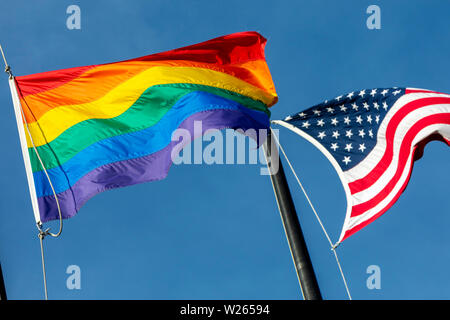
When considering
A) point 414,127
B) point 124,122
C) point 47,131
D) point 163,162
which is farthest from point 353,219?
point 47,131

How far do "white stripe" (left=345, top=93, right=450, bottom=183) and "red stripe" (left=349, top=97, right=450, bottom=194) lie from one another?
0.25 ft

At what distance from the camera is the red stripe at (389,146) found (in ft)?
52.7

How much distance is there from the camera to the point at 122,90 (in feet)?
52.8

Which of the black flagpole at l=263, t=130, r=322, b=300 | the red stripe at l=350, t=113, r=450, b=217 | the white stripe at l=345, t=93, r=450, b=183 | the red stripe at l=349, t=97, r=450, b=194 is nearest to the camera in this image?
the black flagpole at l=263, t=130, r=322, b=300

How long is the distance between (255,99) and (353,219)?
11.7ft

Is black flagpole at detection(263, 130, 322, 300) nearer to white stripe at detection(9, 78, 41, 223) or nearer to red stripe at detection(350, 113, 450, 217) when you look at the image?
red stripe at detection(350, 113, 450, 217)

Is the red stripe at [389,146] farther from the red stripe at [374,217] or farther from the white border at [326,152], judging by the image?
the red stripe at [374,217]

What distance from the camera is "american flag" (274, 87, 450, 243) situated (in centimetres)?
1581

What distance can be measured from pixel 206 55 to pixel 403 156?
536cm

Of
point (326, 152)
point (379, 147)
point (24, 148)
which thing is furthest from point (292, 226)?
point (24, 148)

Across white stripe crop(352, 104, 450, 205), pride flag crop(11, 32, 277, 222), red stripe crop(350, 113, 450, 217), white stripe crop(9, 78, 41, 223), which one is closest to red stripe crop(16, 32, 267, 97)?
pride flag crop(11, 32, 277, 222)

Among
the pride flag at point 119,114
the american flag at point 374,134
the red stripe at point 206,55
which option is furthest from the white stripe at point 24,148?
the american flag at point 374,134
